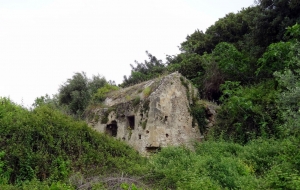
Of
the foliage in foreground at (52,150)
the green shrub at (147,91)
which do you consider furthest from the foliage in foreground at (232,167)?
the green shrub at (147,91)

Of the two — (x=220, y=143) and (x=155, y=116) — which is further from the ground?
(x=155, y=116)

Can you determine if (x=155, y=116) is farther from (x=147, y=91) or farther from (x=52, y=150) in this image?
(x=52, y=150)

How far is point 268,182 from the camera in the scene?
9242 mm

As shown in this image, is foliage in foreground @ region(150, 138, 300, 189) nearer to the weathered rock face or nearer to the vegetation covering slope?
the vegetation covering slope

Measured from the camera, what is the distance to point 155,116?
17672 millimetres

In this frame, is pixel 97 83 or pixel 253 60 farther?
pixel 97 83

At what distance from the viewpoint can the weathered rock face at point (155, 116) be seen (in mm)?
17656

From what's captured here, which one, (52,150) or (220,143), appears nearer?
(52,150)

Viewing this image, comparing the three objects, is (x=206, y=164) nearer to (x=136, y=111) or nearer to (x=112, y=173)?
(x=112, y=173)

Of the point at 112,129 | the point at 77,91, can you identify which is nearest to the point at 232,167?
the point at 112,129

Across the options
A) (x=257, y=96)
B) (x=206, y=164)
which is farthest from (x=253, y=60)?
(x=206, y=164)

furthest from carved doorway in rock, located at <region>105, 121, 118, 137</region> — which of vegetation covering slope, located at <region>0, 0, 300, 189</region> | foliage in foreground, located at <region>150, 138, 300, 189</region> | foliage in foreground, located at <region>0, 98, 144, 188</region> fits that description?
foliage in foreground, located at <region>150, 138, 300, 189</region>

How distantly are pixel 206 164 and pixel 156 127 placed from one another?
5.74 m

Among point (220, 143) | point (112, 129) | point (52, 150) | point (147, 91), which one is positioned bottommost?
point (220, 143)
